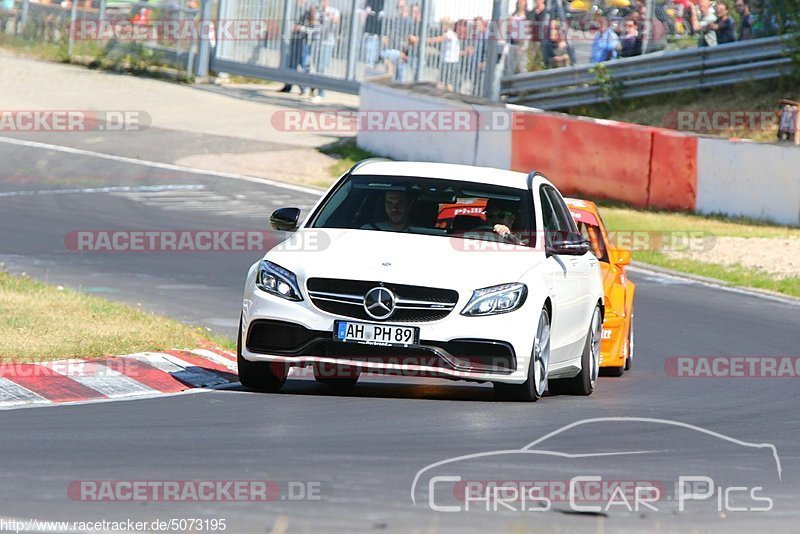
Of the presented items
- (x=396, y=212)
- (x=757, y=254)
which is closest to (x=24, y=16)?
(x=757, y=254)

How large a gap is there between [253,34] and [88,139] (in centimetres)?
809

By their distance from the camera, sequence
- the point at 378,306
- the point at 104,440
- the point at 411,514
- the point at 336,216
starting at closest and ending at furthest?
1. the point at 411,514
2. the point at 104,440
3. the point at 378,306
4. the point at 336,216

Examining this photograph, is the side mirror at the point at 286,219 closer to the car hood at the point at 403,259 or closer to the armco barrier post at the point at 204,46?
the car hood at the point at 403,259

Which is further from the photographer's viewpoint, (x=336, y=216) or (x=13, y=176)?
(x=13, y=176)

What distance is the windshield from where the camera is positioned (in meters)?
10.2

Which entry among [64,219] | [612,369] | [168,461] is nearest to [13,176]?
[64,219]

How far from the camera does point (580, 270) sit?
36.0 feet

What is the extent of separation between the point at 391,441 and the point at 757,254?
46.0 feet

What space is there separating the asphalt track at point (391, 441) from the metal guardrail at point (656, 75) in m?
15.0

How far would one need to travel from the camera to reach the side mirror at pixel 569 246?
10.2 m

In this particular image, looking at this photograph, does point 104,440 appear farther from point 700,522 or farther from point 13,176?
point 13,176

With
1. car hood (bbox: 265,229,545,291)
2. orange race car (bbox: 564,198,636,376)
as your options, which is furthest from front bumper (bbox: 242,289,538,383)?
orange race car (bbox: 564,198,636,376)

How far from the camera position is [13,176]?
79.5 feet

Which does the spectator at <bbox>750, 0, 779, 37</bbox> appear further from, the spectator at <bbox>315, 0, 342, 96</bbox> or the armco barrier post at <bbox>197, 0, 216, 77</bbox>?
the armco barrier post at <bbox>197, 0, 216, 77</bbox>
